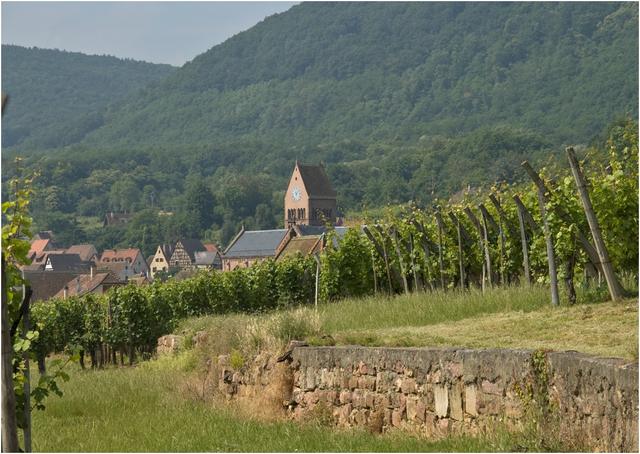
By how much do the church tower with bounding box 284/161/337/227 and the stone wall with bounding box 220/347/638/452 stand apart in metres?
139

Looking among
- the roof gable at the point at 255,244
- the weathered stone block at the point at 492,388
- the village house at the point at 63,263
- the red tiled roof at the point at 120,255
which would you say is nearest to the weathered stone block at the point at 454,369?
the weathered stone block at the point at 492,388

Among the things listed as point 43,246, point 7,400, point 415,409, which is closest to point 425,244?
point 415,409

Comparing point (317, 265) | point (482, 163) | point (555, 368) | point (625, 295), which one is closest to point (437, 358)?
point (555, 368)

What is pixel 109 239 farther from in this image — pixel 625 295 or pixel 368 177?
pixel 625 295

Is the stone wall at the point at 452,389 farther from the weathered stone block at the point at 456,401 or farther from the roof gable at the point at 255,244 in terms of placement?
the roof gable at the point at 255,244

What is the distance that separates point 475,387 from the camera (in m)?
10.3

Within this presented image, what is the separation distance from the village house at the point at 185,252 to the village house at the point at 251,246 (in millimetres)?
32949

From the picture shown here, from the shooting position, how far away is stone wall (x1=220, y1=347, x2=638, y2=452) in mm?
8344

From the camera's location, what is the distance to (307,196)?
15488 centimetres

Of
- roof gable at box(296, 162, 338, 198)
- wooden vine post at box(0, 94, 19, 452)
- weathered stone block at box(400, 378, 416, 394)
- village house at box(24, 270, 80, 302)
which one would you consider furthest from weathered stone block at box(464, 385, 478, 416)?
roof gable at box(296, 162, 338, 198)

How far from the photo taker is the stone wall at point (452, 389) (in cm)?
834

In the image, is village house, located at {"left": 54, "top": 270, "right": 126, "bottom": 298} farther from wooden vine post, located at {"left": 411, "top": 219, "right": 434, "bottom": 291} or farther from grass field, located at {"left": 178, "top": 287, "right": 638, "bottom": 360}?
grass field, located at {"left": 178, "top": 287, "right": 638, "bottom": 360}

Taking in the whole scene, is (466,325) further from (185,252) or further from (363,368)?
(185,252)

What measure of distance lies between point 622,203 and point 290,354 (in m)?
5.43
